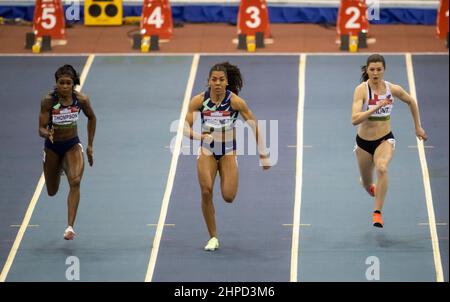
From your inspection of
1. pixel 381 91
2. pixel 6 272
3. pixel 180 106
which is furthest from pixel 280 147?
pixel 6 272

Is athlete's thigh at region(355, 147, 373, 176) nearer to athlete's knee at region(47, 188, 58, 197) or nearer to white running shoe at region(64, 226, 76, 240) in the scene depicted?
white running shoe at region(64, 226, 76, 240)

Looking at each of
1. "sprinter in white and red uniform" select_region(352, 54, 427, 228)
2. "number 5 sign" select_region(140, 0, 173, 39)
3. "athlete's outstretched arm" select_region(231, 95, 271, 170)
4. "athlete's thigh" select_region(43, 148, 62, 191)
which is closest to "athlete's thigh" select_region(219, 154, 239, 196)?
"athlete's outstretched arm" select_region(231, 95, 271, 170)

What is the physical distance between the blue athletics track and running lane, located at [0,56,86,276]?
0.02 m

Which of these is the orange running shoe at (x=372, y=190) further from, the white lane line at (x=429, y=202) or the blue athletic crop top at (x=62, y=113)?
the blue athletic crop top at (x=62, y=113)

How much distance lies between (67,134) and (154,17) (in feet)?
21.1

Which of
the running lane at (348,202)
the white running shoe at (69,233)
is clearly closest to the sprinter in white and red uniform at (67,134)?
the white running shoe at (69,233)

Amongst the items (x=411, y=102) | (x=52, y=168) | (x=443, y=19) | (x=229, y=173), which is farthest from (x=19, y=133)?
(x=443, y=19)

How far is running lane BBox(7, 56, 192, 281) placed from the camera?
14.3m

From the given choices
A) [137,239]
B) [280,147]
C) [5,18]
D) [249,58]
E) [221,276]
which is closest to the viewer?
[221,276]

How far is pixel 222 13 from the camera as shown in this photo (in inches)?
861

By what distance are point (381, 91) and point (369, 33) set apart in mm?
6676

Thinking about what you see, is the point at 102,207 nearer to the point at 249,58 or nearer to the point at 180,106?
the point at 180,106

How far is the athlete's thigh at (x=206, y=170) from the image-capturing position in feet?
46.3

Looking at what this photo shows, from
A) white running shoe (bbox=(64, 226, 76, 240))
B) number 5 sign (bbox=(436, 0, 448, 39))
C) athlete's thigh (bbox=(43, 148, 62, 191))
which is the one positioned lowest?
white running shoe (bbox=(64, 226, 76, 240))
